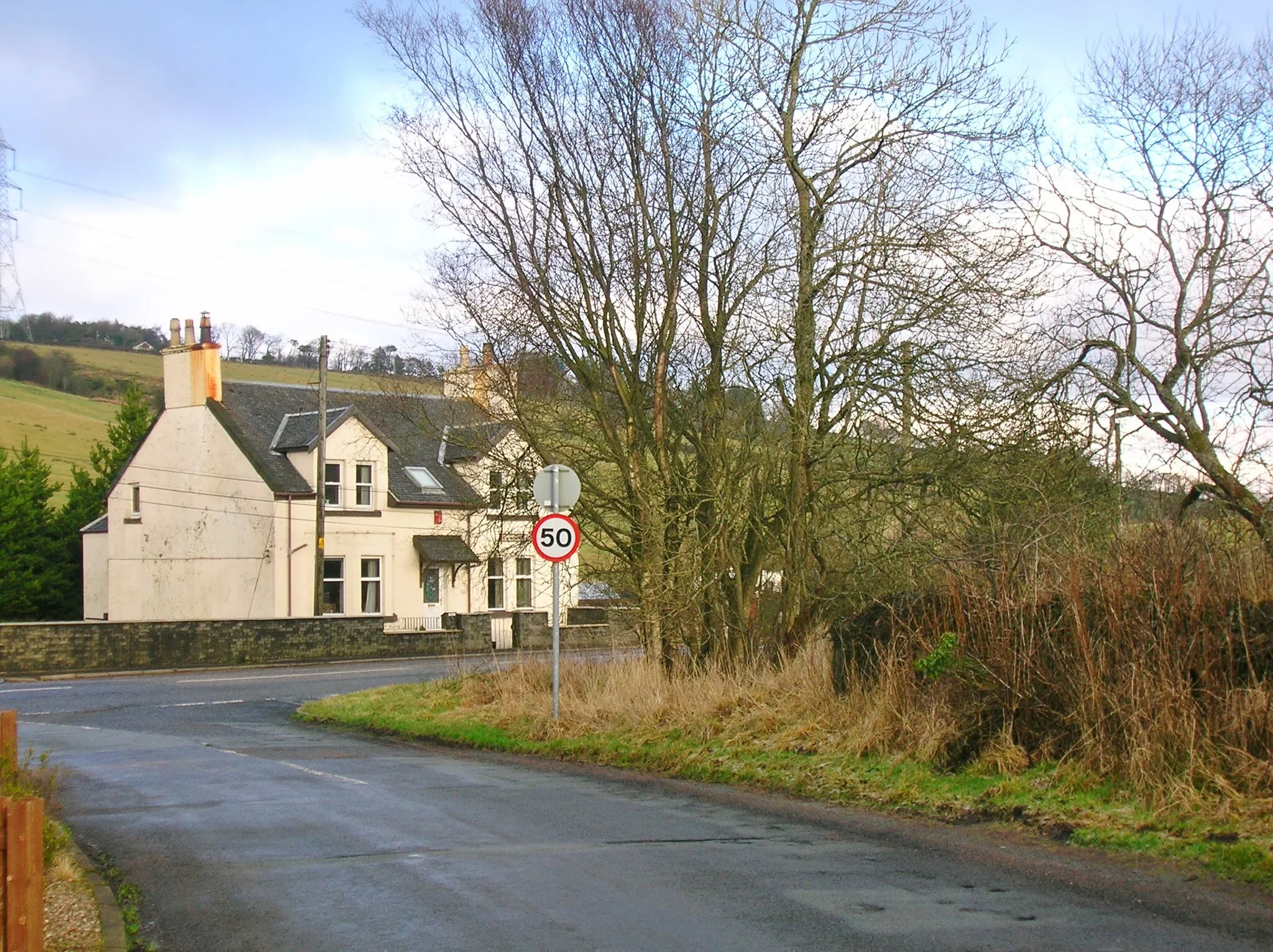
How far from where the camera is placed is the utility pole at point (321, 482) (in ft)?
119

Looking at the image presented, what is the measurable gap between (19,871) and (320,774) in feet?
27.3

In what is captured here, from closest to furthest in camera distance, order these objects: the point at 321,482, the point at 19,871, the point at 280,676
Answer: the point at 19,871 < the point at 280,676 < the point at 321,482

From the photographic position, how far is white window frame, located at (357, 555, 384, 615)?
41.1 meters

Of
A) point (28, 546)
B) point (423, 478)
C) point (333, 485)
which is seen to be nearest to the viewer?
point (333, 485)

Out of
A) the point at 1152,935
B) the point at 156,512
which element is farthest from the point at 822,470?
the point at 156,512

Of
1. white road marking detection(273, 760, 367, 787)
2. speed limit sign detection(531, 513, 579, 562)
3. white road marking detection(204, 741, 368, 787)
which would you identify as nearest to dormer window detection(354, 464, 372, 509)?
white road marking detection(204, 741, 368, 787)

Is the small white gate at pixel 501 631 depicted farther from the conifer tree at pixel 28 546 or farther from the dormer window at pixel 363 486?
the conifer tree at pixel 28 546

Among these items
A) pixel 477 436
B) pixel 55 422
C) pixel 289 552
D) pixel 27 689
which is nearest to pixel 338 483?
pixel 289 552

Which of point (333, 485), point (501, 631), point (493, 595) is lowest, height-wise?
point (501, 631)

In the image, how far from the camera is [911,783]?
10.2 m

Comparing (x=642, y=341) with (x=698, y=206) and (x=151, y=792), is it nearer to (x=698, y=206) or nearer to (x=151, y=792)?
(x=698, y=206)

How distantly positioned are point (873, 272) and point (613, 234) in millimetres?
3748

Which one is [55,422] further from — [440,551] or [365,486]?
[440,551]

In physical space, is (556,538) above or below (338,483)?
below
